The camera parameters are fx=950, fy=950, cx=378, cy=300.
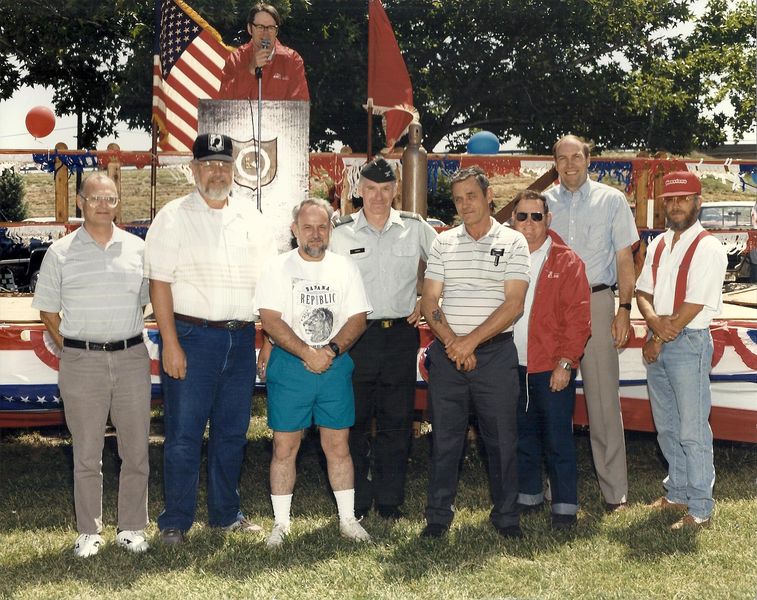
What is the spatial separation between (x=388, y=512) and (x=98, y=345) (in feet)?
5.60

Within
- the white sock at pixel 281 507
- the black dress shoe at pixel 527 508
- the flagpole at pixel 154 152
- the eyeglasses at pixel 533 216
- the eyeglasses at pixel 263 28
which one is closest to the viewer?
the white sock at pixel 281 507

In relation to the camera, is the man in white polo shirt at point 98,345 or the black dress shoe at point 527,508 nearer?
the man in white polo shirt at point 98,345

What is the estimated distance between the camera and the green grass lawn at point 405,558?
3.94 metres

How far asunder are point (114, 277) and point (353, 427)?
1.42m

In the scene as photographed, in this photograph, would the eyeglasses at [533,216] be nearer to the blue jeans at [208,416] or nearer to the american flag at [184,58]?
the blue jeans at [208,416]

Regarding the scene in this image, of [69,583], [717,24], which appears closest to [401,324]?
[69,583]

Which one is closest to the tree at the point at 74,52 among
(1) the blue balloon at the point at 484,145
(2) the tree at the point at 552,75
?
(2) the tree at the point at 552,75

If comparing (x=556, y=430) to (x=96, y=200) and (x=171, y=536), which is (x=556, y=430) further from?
(x=96, y=200)

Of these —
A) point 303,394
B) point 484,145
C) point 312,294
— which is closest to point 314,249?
point 312,294

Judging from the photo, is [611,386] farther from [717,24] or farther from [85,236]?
[717,24]

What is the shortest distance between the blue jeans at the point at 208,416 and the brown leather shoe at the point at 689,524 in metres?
2.18

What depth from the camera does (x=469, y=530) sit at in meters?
4.71

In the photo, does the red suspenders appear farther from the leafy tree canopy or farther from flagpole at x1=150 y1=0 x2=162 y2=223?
the leafy tree canopy

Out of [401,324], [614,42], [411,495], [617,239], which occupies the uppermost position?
[614,42]
